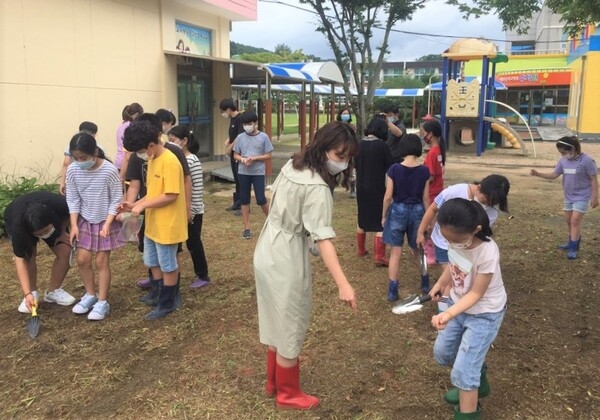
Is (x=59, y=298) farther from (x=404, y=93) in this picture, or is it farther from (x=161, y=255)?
(x=404, y=93)

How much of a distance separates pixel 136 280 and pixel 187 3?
834cm

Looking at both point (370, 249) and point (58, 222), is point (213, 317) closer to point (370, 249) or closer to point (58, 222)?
point (58, 222)

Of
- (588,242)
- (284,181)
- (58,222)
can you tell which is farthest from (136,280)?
(588,242)

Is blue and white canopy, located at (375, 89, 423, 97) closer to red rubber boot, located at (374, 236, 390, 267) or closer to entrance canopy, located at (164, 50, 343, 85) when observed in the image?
entrance canopy, located at (164, 50, 343, 85)

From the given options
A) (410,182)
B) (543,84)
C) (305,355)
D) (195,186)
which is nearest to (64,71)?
(195,186)

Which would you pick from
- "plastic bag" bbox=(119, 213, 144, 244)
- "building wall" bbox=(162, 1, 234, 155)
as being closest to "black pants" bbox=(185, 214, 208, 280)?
"plastic bag" bbox=(119, 213, 144, 244)

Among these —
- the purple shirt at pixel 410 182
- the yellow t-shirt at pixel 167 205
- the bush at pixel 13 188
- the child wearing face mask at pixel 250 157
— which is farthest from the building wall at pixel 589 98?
the yellow t-shirt at pixel 167 205

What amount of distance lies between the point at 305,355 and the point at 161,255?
4.18 feet

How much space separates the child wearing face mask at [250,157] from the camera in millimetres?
6297

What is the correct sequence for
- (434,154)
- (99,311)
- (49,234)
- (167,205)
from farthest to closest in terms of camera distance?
(434,154), (99,311), (49,234), (167,205)

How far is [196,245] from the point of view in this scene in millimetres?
4582

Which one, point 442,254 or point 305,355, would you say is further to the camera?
point 442,254

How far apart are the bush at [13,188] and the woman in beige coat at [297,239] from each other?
498 centimetres

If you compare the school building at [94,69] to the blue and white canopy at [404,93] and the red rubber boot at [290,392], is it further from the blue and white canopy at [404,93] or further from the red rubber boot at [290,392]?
the blue and white canopy at [404,93]
